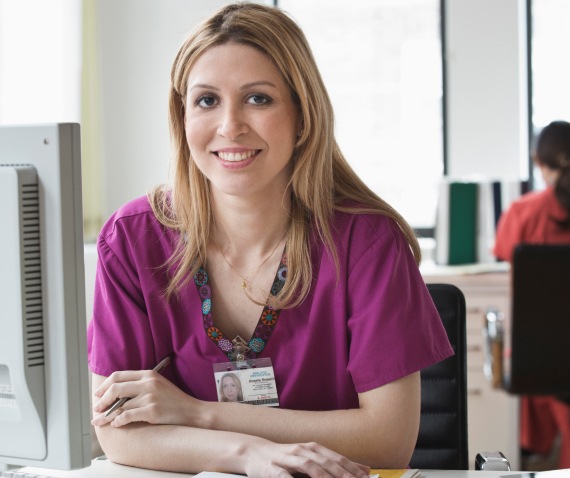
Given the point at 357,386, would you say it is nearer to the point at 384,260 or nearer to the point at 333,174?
the point at 384,260

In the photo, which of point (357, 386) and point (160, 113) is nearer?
point (357, 386)

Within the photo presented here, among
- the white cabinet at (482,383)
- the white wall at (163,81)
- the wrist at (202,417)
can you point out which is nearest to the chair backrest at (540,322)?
the wrist at (202,417)

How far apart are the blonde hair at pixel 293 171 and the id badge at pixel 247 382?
0.41 ft

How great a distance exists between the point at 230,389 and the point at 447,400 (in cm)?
51

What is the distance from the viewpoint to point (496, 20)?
4.51 metres

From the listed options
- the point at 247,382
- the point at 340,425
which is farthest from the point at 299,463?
the point at 247,382

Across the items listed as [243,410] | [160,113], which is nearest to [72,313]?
[243,410]

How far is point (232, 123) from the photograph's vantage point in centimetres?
169

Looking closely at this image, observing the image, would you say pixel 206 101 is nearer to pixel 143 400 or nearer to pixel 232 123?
pixel 232 123

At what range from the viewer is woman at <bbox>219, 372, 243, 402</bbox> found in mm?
1652

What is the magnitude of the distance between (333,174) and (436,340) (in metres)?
0.41

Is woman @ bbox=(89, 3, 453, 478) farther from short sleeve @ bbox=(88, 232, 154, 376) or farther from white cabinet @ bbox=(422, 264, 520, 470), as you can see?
white cabinet @ bbox=(422, 264, 520, 470)

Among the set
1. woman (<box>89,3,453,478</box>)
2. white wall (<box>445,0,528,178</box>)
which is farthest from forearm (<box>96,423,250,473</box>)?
white wall (<box>445,0,528,178</box>)

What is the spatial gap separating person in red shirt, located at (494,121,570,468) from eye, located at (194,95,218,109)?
2192 mm
